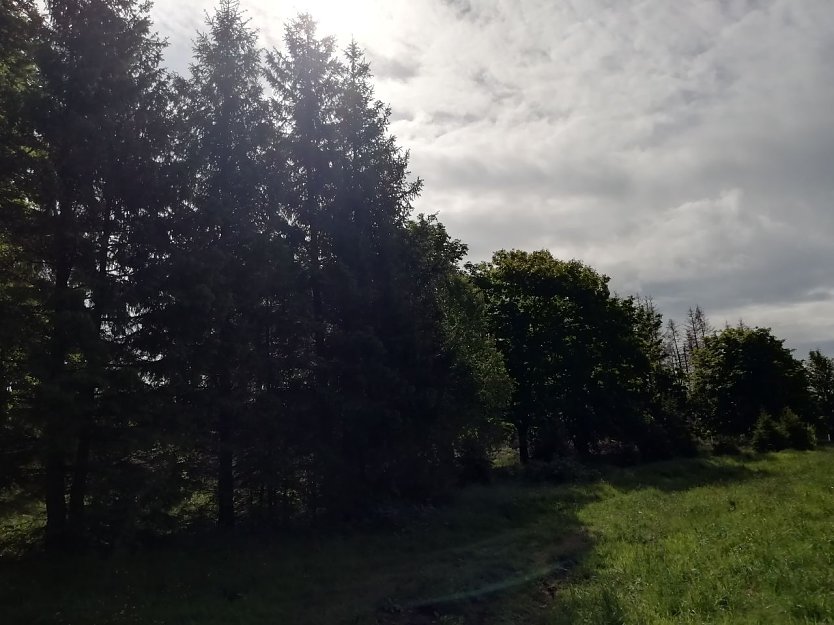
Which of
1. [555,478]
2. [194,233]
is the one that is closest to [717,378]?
[555,478]

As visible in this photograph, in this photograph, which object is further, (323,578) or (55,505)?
(323,578)

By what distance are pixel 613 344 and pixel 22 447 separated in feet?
104

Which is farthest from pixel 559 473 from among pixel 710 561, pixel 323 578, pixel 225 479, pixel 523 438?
pixel 323 578

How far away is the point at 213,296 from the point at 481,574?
796 cm

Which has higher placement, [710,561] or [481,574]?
[710,561]

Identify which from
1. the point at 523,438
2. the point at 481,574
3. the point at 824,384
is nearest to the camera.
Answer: the point at 481,574

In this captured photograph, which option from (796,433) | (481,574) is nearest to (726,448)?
(796,433)

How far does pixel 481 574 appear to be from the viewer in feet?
39.3

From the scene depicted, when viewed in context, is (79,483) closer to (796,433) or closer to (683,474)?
(683,474)

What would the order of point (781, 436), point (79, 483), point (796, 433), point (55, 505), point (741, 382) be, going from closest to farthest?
1. point (55, 505)
2. point (79, 483)
3. point (781, 436)
4. point (796, 433)
5. point (741, 382)

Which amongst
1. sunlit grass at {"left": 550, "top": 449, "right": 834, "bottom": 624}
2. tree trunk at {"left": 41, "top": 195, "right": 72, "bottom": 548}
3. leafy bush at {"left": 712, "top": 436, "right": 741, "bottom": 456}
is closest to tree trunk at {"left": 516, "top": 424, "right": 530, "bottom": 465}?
leafy bush at {"left": 712, "top": 436, "right": 741, "bottom": 456}

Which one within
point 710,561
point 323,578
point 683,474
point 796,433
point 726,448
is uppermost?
point 710,561

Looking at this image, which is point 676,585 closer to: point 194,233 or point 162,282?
point 162,282

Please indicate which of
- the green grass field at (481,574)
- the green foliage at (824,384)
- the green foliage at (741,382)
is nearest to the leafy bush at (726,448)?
the green foliage at (741,382)
